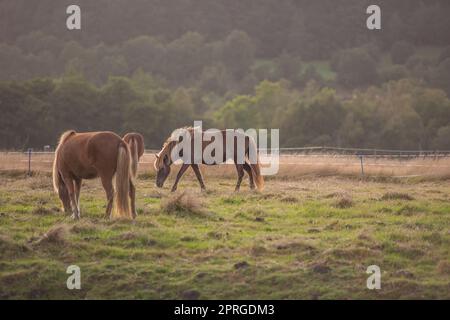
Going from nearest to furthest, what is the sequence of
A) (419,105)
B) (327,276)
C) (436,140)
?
(327,276), (436,140), (419,105)

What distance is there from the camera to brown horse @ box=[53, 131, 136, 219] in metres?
13.4

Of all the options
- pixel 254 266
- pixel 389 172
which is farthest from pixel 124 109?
pixel 254 266

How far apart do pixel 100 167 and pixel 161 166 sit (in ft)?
18.7

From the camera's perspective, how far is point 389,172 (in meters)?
22.3

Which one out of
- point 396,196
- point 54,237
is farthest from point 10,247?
point 396,196

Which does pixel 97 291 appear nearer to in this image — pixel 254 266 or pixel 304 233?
pixel 254 266

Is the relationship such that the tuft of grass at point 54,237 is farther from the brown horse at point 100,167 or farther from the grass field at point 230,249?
the brown horse at point 100,167

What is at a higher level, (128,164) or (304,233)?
(128,164)

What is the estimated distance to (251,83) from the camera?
136m

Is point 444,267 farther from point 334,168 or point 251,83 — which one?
point 251,83

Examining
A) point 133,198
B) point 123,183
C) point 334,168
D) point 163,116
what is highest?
point 163,116

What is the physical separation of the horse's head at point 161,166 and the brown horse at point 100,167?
15.6ft

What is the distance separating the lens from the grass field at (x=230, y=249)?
10500 millimetres
